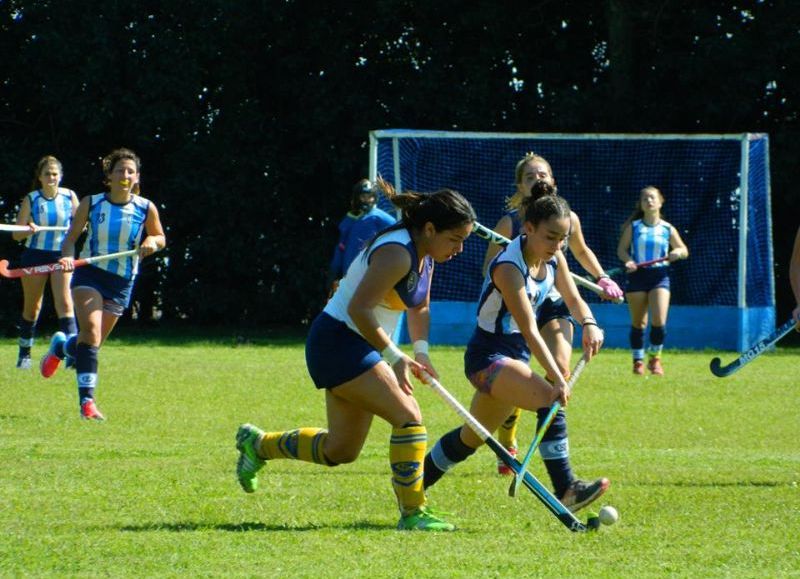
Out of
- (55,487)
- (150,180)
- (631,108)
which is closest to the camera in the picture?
(55,487)

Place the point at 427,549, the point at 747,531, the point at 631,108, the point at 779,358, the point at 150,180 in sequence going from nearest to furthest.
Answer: the point at 427,549, the point at 747,531, the point at 779,358, the point at 631,108, the point at 150,180

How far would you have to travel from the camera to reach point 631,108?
2091 centimetres

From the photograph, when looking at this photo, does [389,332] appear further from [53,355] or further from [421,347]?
[53,355]

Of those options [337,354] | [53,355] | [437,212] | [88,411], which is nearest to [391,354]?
[337,354]

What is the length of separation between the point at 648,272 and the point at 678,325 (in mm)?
4620

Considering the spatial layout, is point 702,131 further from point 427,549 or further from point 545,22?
point 427,549

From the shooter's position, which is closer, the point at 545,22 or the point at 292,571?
the point at 292,571

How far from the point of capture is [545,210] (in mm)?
6090

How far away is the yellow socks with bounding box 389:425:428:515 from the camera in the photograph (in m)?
5.73

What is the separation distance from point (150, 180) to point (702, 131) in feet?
27.9

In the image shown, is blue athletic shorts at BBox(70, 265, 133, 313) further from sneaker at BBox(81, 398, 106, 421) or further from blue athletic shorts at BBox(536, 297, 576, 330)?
blue athletic shorts at BBox(536, 297, 576, 330)

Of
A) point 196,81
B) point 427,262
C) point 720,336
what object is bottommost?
point 720,336

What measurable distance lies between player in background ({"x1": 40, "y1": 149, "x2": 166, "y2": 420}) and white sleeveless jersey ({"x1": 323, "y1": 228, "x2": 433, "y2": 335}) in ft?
12.9

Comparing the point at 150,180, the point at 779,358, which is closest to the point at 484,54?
the point at 150,180
